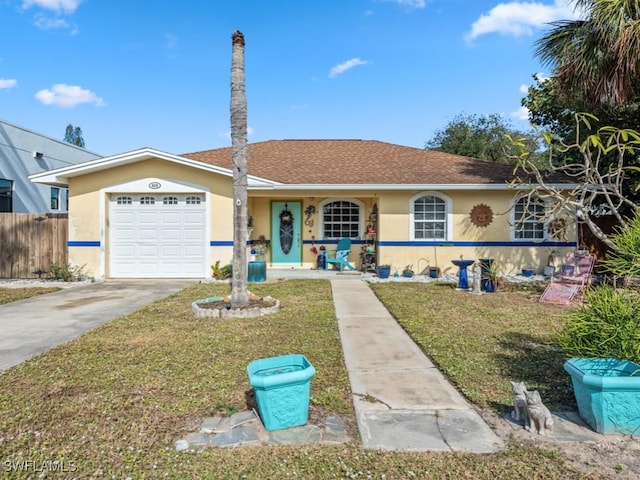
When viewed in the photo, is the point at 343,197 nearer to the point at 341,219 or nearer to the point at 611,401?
the point at 341,219

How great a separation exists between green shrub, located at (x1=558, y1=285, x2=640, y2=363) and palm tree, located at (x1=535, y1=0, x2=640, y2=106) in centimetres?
617

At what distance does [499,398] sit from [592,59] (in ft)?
25.9

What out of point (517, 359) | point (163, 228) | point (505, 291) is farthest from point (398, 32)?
point (517, 359)

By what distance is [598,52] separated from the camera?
8102 millimetres

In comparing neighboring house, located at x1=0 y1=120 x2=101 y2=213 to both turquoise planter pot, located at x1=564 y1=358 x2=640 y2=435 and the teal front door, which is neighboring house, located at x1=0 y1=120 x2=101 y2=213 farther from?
turquoise planter pot, located at x1=564 y1=358 x2=640 y2=435

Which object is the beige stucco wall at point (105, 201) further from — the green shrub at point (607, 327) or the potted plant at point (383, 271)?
the green shrub at point (607, 327)

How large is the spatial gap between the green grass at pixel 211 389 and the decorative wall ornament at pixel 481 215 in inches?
193

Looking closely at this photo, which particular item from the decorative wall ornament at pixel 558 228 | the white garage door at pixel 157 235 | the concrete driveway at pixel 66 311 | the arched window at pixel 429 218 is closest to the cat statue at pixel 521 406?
the concrete driveway at pixel 66 311

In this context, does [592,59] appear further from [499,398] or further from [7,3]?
[7,3]

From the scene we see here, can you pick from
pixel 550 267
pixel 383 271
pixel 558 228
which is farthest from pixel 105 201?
pixel 558 228

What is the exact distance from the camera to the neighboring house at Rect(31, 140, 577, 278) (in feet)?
37.3

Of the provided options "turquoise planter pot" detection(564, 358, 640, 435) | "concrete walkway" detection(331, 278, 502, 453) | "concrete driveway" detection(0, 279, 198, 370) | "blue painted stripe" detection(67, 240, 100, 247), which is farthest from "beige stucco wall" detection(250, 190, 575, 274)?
"turquoise planter pot" detection(564, 358, 640, 435)

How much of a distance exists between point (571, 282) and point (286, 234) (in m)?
8.15

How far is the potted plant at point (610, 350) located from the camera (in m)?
2.88
